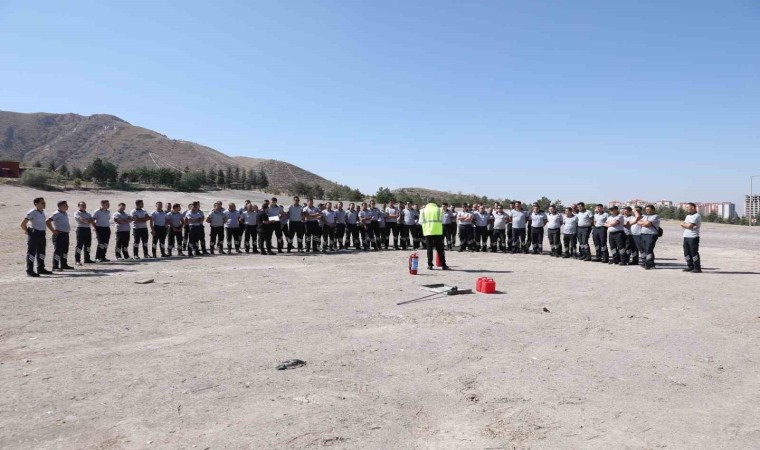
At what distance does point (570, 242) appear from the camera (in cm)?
1714

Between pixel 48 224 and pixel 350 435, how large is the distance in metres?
11.8

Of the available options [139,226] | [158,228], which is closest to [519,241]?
[158,228]

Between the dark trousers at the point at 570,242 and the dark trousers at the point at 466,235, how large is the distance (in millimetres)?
3573

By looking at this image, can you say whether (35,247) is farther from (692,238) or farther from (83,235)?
(692,238)

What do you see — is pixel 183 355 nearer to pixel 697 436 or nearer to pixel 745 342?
pixel 697 436

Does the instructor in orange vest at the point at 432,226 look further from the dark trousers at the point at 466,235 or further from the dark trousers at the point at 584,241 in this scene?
the dark trousers at the point at 584,241

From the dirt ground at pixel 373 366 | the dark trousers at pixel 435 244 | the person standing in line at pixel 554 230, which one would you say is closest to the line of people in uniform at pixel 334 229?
the person standing in line at pixel 554 230

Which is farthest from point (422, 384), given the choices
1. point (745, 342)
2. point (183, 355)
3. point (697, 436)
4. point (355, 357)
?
point (745, 342)

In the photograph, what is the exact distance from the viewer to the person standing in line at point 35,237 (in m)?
11.3

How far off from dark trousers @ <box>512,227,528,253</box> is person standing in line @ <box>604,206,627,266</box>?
3.73 meters

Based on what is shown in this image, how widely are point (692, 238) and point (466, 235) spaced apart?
7942 mm

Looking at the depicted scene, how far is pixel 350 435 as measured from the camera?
12.6 ft

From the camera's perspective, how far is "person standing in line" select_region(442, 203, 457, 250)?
19766 millimetres

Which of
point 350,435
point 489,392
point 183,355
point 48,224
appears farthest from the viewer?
point 48,224
